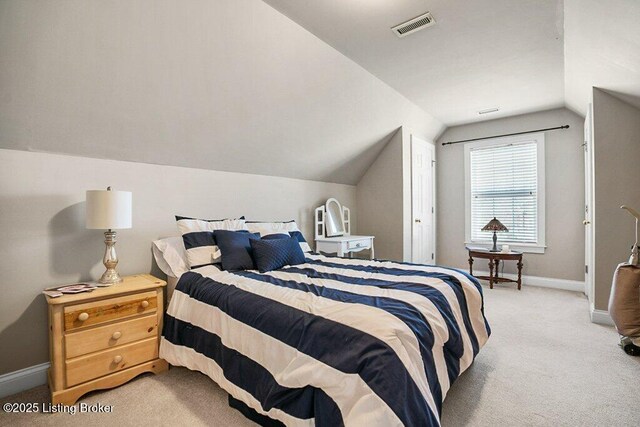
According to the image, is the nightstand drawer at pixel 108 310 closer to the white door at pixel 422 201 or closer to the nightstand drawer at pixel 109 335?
the nightstand drawer at pixel 109 335

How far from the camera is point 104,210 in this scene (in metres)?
2.03

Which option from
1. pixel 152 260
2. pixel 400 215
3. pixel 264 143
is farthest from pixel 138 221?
pixel 400 215

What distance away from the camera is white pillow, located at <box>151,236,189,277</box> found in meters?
2.43

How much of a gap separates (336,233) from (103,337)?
2.91 m

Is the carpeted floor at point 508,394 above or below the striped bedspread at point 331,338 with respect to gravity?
below

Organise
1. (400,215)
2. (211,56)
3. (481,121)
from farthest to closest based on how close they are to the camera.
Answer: (481,121)
(400,215)
(211,56)

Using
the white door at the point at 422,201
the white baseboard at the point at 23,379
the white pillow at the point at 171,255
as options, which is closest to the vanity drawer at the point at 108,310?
the white pillow at the point at 171,255

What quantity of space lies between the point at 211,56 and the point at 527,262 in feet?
16.3

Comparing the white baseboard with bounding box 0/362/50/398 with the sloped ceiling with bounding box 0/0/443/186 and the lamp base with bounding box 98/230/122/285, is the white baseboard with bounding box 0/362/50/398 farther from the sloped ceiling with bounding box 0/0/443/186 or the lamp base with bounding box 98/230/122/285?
the sloped ceiling with bounding box 0/0/443/186

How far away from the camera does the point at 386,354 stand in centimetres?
117

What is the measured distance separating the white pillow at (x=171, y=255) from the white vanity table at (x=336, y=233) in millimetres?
1876

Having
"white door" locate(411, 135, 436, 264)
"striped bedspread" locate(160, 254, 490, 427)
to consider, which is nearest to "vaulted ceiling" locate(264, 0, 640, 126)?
"white door" locate(411, 135, 436, 264)

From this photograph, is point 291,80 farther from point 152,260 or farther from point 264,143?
point 152,260

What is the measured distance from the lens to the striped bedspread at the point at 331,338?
45.7 inches
